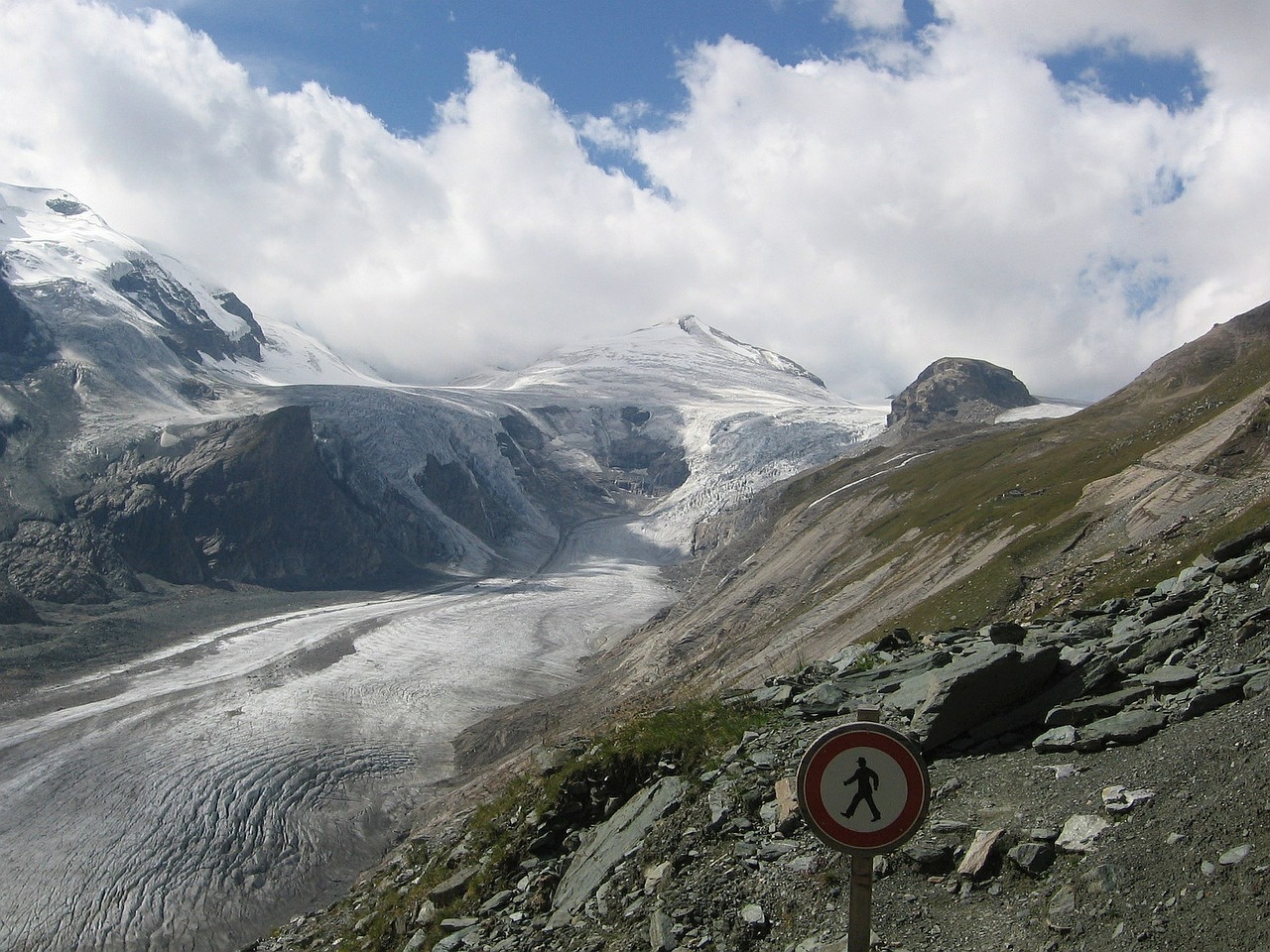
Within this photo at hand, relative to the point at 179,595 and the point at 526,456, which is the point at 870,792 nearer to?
the point at 179,595

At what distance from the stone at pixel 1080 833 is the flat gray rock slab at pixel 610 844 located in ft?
13.3

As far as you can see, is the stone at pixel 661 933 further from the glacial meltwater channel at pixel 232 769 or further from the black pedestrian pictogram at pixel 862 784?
the glacial meltwater channel at pixel 232 769

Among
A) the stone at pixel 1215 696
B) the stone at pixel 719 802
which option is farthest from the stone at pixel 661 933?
the stone at pixel 1215 696

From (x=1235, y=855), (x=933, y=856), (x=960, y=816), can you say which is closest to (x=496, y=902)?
(x=933, y=856)

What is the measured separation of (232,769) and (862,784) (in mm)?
47390

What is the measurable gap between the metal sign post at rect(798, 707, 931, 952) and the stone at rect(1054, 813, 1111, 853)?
294 centimetres

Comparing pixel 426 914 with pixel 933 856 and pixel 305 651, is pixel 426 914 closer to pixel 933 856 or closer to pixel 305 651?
pixel 933 856

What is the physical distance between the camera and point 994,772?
8625 millimetres

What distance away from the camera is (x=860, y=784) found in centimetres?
507

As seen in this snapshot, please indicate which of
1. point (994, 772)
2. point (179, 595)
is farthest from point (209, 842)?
point (179, 595)

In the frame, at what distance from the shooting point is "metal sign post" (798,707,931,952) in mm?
4988

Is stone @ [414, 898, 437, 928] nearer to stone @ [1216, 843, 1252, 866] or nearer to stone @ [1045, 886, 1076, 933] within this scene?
stone @ [1045, 886, 1076, 933]

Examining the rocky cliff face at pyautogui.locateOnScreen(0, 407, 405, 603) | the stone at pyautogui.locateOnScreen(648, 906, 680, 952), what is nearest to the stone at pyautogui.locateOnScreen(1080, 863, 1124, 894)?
the stone at pyautogui.locateOnScreen(648, 906, 680, 952)

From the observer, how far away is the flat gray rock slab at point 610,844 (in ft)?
30.5
